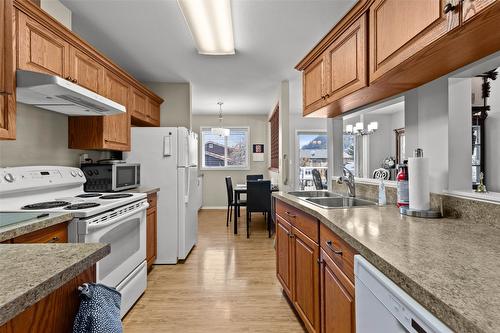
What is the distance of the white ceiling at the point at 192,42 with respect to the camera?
7.18 feet

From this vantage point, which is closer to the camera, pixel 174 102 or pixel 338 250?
pixel 338 250

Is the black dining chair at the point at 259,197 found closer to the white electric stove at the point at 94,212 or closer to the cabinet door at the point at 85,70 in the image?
the white electric stove at the point at 94,212

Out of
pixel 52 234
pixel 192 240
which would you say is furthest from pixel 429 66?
pixel 192 240

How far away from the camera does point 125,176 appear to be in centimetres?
284

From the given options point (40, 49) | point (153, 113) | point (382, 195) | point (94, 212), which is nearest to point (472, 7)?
point (382, 195)

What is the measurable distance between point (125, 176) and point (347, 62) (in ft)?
7.87

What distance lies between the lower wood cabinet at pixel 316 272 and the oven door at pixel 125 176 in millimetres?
1679

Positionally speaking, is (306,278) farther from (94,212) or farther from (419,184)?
(94,212)

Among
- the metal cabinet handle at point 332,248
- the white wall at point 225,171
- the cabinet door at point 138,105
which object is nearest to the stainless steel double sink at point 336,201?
the metal cabinet handle at point 332,248

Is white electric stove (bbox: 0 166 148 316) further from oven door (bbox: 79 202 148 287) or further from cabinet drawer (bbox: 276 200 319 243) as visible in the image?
cabinet drawer (bbox: 276 200 319 243)

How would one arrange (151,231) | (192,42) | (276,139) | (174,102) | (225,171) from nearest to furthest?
(192,42)
(151,231)
(174,102)
(276,139)
(225,171)

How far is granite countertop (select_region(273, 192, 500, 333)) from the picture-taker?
519mm

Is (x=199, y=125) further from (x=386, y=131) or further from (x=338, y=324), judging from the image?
(x=338, y=324)

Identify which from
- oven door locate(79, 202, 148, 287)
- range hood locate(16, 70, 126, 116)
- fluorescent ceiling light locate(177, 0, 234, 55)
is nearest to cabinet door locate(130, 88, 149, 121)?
range hood locate(16, 70, 126, 116)
